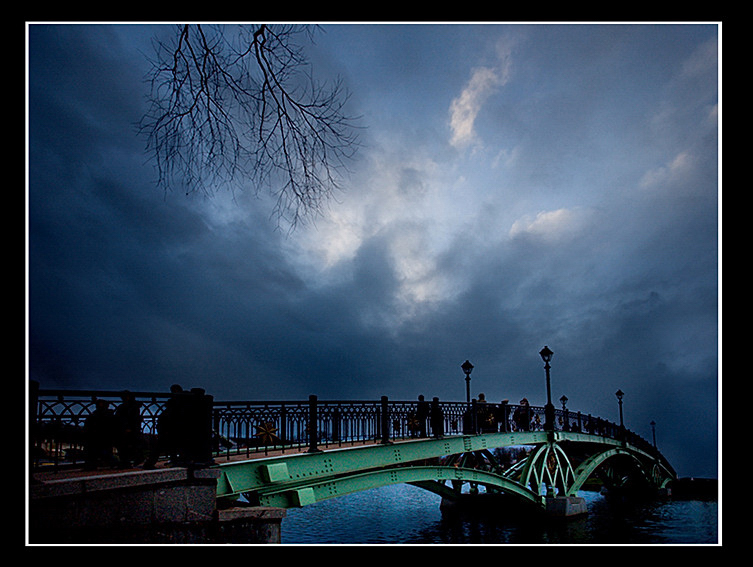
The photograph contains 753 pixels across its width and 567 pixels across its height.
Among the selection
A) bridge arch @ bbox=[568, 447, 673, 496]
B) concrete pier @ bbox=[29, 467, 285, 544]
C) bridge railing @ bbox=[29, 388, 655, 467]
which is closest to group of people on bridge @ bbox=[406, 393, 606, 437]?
bridge railing @ bbox=[29, 388, 655, 467]

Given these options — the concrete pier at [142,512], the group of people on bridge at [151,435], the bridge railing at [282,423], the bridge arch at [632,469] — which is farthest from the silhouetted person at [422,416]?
the bridge arch at [632,469]

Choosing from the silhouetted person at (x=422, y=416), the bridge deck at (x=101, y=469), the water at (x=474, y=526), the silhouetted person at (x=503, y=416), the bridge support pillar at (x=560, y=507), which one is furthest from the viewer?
the bridge support pillar at (x=560, y=507)

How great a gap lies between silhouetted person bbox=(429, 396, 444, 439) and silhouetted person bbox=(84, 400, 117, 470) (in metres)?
8.82

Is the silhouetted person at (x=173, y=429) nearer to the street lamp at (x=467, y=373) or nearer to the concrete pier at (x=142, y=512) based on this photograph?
the concrete pier at (x=142, y=512)

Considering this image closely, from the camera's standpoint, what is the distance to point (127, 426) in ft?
25.7

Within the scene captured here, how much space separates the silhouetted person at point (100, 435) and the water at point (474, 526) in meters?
11.1

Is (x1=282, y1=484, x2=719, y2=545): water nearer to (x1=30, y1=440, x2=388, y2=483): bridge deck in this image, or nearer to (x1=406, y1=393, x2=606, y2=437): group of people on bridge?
(x1=406, y1=393, x2=606, y2=437): group of people on bridge

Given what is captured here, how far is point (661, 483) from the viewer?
140 ft

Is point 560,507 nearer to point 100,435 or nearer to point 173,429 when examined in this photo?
point 173,429

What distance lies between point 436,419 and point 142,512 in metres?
9.14

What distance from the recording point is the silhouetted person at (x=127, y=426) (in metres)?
7.78

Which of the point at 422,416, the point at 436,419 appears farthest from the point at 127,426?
the point at 436,419
